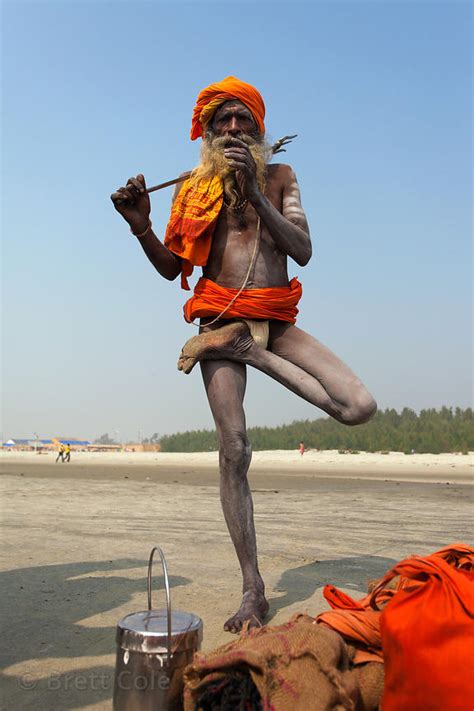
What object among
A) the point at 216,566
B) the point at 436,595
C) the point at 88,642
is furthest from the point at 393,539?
the point at 436,595

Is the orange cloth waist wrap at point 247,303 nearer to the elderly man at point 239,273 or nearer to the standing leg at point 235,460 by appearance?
the elderly man at point 239,273

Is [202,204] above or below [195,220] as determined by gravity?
above

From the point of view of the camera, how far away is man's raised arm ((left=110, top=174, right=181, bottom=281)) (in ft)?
11.6

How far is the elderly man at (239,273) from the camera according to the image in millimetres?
3330

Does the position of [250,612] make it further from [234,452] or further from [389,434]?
[389,434]

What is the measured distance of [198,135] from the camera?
400cm

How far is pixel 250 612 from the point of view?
2961mm

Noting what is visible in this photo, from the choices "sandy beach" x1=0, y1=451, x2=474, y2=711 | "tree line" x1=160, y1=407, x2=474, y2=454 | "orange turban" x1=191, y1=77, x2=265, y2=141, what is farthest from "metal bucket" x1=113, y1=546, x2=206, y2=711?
"tree line" x1=160, y1=407, x2=474, y2=454

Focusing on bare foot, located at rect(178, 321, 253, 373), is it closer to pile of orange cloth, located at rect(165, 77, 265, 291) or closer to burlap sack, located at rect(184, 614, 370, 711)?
pile of orange cloth, located at rect(165, 77, 265, 291)

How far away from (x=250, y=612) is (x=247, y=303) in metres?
1.58

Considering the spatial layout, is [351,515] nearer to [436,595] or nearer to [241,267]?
[241,267]

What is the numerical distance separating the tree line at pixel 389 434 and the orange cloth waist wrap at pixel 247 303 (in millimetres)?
41484

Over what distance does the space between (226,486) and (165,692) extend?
5.21ft

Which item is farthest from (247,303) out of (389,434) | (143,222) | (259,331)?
(389,434)
